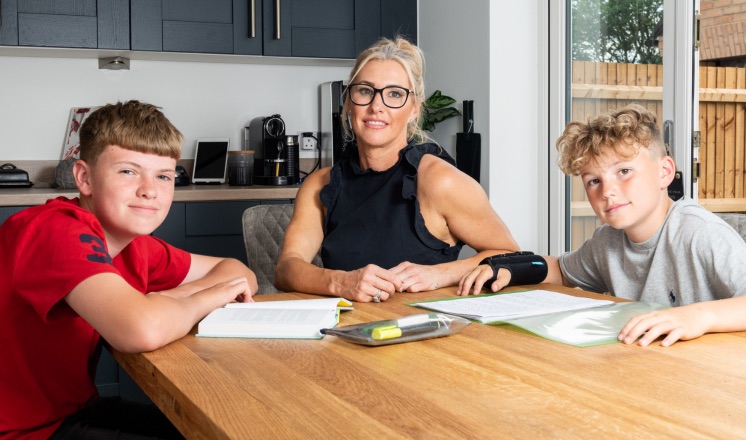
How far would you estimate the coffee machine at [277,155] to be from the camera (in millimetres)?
3787

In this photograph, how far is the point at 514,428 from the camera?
2.76 ft

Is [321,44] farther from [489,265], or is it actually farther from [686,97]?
[489,265]

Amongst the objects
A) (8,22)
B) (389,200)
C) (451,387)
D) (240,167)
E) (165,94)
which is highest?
(8,22)

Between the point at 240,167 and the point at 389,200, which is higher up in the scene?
the point at 240,167

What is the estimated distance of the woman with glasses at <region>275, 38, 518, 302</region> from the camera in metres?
2.08

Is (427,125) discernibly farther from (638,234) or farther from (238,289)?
(238,289)

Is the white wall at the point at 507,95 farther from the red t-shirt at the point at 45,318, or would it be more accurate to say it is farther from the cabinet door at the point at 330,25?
the red t-shirt at the point at 45,318

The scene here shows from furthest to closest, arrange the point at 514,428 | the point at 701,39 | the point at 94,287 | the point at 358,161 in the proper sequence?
the point at 701,39 → the point at 358,161 → the point at 94,287 → the point at 514,428

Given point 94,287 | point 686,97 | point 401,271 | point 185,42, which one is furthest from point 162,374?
point 185,42

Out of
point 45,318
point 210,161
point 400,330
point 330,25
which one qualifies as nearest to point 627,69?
point 330,25

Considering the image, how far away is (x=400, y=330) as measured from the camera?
4.17ft

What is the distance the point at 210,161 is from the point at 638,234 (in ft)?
8.64

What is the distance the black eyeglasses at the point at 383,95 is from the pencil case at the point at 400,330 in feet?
2.93

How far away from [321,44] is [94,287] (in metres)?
2.89
